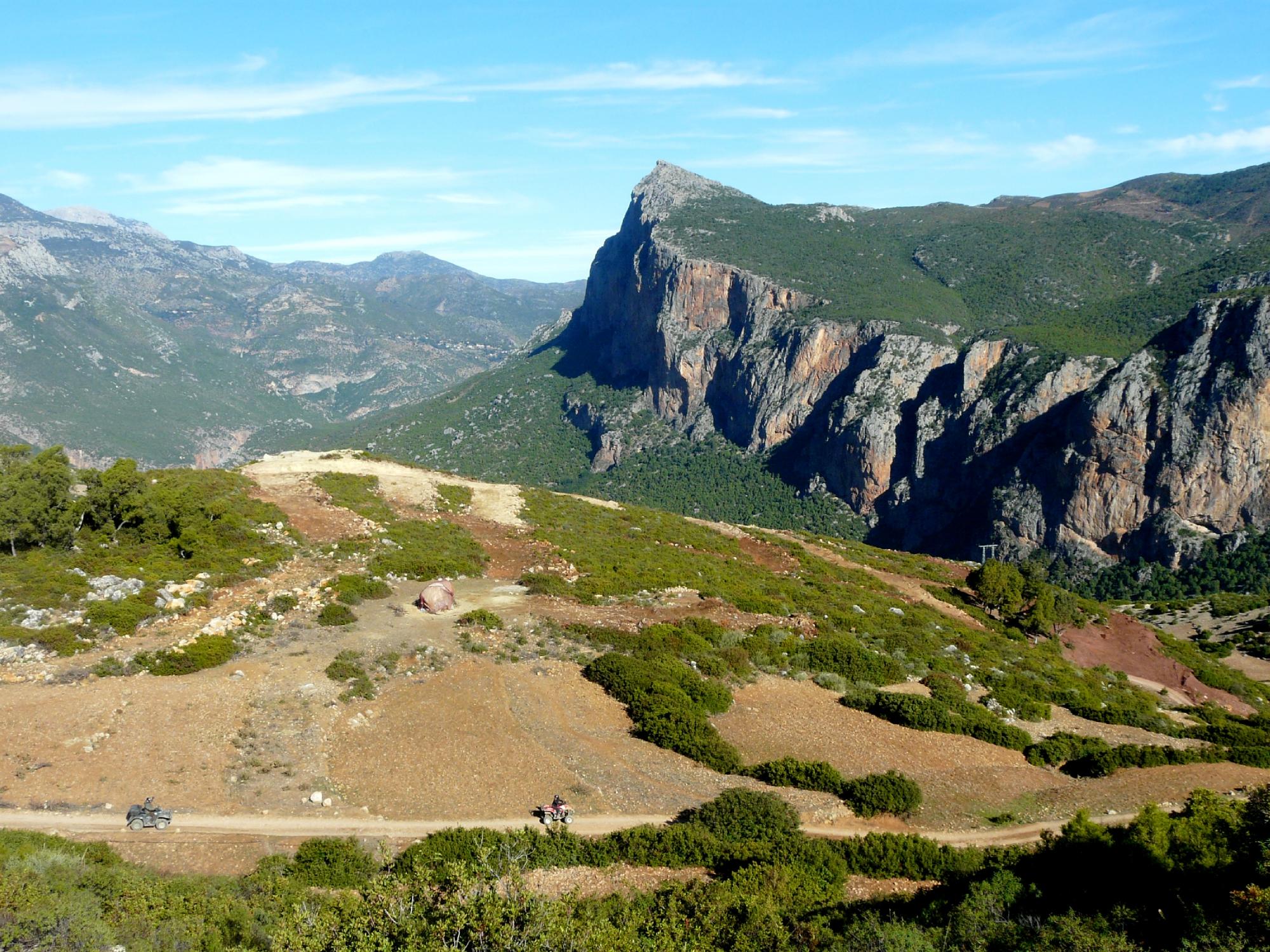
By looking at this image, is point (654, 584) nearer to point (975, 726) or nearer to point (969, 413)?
point (975, 726)

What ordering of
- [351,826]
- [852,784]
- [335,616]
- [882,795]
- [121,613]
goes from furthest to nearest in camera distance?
[335,616], [121,613], [852,784], [882,795], [351,826]

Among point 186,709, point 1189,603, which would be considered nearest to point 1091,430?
point 1189,603

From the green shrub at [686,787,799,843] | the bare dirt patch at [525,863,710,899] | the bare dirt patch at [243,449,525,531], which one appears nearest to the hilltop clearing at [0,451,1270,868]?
the green shrub at [686,787,799,843]

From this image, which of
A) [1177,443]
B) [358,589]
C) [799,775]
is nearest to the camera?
[799,775]

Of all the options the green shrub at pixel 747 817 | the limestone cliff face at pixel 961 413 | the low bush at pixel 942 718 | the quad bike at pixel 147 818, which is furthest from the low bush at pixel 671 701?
the limestone cliff face at pixel 961 413

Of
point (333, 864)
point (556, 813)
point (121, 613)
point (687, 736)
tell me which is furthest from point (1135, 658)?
point (121, 613)

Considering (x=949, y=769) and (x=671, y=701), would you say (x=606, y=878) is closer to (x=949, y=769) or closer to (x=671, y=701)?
(x=671, y=701)

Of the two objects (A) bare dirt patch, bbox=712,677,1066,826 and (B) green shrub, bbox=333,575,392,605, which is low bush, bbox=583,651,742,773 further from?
(B) green shrub, bbox=333,575,392,605

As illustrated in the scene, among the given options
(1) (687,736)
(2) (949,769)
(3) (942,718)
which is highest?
(1) (687,736)

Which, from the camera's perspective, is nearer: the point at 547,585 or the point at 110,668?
the point at 110,668
